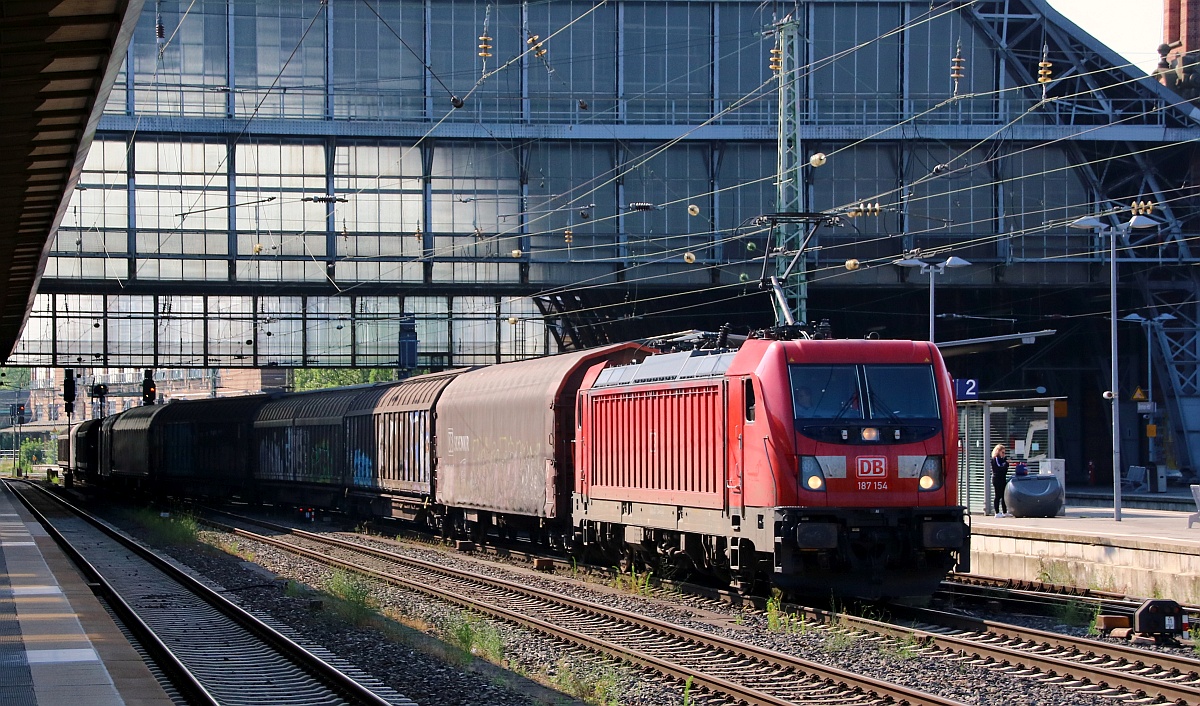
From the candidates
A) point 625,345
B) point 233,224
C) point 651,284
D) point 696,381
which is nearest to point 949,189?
point 651,284

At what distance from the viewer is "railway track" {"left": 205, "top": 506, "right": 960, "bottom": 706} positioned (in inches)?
441

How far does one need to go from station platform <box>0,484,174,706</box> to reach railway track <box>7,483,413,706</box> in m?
0.47

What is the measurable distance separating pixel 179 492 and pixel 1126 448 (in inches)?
1463

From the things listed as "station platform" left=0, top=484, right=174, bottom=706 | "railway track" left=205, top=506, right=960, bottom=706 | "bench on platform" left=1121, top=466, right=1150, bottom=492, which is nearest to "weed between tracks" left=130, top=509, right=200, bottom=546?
"station platform" left=0, top=484, right=174, bottom=706

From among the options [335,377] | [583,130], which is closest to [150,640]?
[583,130]

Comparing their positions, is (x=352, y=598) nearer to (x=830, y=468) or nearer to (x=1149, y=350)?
(x=830, y=468)

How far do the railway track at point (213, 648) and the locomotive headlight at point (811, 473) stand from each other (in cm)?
559

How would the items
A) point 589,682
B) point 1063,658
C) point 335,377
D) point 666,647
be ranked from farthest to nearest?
point 335,377 < point 666,647 < point 1063,658 < point 589,682

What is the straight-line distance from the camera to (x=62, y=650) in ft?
41.0

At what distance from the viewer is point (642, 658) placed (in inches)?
504

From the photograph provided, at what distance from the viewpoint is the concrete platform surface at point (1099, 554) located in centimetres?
1875

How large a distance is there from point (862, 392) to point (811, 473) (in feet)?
3.97

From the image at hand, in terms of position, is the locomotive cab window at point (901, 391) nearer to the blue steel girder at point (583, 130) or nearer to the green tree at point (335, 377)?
the blue steel girder at point (583, 130)

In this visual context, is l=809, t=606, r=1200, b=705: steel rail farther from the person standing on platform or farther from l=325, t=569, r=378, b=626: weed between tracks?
the person standing on platform
